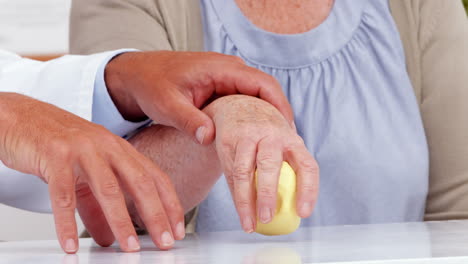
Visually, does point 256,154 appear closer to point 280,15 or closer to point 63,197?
point 63,197

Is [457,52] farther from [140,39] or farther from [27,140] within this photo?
[27,140]

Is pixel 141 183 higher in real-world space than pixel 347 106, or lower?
higher

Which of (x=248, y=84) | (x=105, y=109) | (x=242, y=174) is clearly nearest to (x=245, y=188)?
(x=242, y=174)

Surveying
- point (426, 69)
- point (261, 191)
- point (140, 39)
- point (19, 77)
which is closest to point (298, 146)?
point (261, 191)

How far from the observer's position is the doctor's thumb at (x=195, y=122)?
68 centimetres

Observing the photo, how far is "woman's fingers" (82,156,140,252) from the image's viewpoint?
22.7 inches

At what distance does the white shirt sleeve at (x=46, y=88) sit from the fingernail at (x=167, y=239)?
310 millimetres

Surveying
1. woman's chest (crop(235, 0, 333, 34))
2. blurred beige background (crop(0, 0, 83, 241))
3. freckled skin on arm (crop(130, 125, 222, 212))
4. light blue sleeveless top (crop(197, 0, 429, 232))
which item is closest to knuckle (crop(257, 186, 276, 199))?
freckled skin on arm (crop(130, 125, 222, 212))

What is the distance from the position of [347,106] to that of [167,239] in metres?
0.66

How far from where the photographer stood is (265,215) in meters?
0.55

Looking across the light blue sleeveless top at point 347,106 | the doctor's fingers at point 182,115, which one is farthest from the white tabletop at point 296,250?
the light blue sleeveless top at point 347,106

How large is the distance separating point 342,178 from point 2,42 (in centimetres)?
161

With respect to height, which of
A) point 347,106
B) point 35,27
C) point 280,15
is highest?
point 280,15

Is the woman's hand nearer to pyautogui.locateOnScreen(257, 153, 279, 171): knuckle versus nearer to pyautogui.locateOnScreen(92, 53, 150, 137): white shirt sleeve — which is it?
pyautogui.locateOnScreen(257, 153, 279, 171): knuckle
